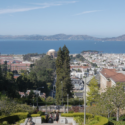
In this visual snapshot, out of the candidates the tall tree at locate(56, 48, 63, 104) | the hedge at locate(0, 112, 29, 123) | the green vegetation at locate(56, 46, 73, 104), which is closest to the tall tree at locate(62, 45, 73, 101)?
the green vegetation at locate(56, 46, 73, 104)

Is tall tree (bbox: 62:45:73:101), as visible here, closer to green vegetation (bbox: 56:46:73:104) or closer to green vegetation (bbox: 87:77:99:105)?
green vegetation (bbox: 56:46:73:104)

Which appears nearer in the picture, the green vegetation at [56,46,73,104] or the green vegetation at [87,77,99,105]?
the green vegetation at [87,77,99,105]

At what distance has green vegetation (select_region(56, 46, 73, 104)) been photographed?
75.4 ft

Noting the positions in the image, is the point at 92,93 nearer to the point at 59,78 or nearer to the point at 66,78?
the point at 66,78

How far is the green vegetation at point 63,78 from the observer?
Answer: 23.0m

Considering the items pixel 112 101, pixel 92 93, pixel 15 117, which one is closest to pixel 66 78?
pixel 92 93

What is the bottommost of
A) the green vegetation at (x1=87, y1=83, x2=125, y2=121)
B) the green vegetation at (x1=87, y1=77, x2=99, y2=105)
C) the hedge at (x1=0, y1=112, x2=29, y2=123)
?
the green vegetation at (x1=87, y1=77, x2=99, y2=105)

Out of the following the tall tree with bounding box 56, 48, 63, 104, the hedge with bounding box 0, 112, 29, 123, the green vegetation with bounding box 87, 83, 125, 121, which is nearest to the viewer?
the hedge with bounding box 0, 112, 29, 123

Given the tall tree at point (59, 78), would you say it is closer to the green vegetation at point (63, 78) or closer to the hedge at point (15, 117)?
the green vegetation at point (63, 78)

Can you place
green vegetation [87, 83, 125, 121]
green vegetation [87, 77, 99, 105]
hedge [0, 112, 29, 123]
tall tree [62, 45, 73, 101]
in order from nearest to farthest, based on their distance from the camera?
hedge [0, 112, 29, 123] → green vegetation [87, 83, 125, 121] → green vegetation [87, 77, 99, 105] → tall tree [62, 45, 73, 101]

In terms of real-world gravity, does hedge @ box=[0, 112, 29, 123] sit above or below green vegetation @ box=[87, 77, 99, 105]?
above

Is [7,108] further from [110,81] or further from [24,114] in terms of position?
[110,81]

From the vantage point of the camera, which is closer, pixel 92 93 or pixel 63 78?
pixel 92 93

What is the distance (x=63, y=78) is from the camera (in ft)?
79.9
